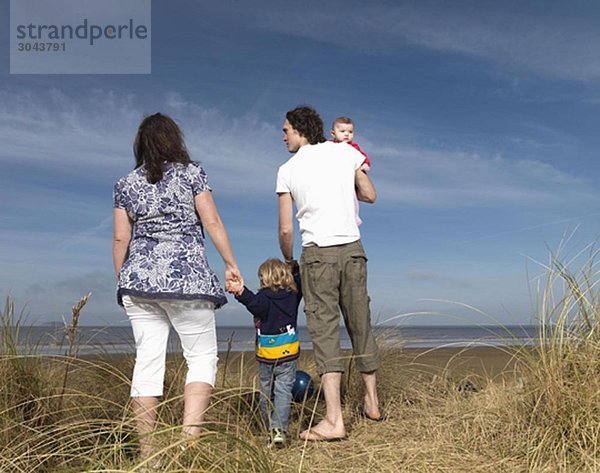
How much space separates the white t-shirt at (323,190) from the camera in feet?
14.9

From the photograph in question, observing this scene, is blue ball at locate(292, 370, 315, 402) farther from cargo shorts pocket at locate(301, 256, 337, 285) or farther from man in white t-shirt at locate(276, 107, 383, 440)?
cargo shorts pocket at locate(301, 256, 337, 285)

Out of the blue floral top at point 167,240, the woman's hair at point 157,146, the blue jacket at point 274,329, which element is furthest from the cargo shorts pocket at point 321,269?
the woman's hair at point 157,146

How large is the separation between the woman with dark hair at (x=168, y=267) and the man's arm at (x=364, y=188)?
1234mm

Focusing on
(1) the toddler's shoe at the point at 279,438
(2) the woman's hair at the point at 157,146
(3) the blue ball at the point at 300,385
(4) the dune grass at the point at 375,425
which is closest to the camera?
(4) the dune grass at the point at 375,425

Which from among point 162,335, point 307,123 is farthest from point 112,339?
point 307,123

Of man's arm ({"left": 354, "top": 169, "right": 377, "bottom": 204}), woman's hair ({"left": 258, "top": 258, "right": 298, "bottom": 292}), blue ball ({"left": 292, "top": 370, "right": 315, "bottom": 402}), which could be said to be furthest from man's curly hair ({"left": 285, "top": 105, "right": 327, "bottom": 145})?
blue ball ({"left": 292, "top": 370, "right": 315, "bottom": 402})

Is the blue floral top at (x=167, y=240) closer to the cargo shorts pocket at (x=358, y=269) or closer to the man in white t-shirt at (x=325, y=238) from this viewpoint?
the man in white t-shirt at (x=325, y=238)

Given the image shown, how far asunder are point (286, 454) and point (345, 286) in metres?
1.27

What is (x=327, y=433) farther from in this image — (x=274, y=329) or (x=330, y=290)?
(x=330, y=290)

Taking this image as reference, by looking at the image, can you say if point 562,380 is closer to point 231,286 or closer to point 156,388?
point 231,286

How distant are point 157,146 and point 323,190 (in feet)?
3.88

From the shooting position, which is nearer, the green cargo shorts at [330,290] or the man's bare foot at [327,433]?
the man's bare foot at [327,433]

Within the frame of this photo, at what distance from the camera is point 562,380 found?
3818 mm

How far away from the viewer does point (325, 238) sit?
4.57 meters
